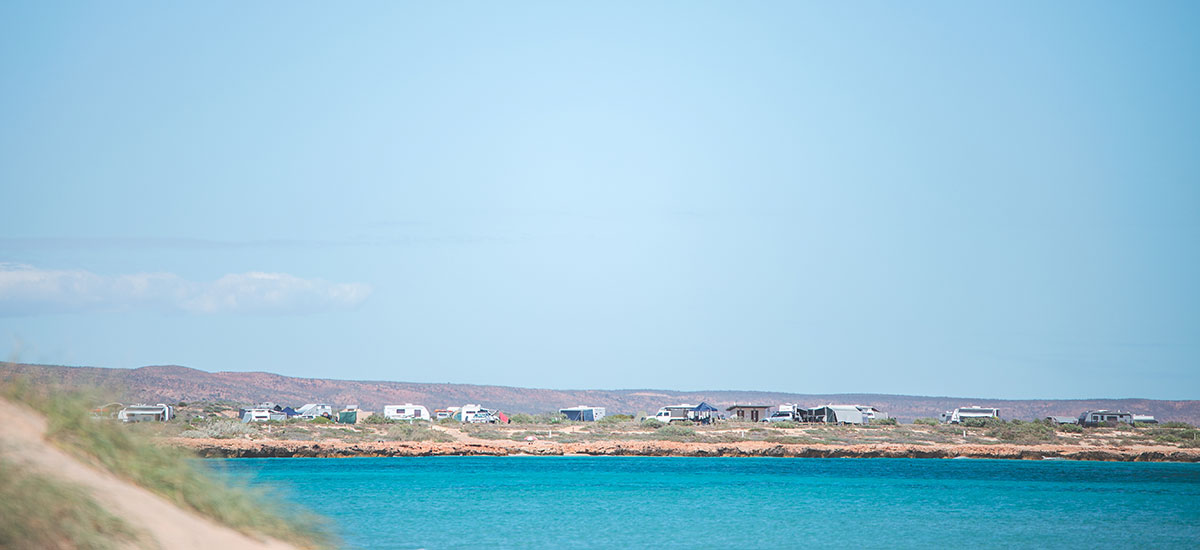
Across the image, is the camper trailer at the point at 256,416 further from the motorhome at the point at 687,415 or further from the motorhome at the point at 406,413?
the motorhome at the point at 687,415

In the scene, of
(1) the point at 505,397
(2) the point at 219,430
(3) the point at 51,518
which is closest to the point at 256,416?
(2) the point at 219,430

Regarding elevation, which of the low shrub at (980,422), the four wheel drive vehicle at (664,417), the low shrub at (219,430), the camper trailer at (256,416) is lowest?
the low shrub at (219,430)

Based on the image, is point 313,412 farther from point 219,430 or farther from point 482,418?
point 219,430

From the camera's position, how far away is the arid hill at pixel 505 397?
400ft

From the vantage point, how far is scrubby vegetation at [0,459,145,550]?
805cm

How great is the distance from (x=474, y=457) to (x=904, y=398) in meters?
113

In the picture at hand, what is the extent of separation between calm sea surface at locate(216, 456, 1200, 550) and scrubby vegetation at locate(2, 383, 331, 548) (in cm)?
172

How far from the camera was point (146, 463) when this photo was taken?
434 inches

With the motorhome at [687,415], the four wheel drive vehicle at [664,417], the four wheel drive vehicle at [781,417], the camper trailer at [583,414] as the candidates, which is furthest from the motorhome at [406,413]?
the four wheel drive vehicle at [781,417]

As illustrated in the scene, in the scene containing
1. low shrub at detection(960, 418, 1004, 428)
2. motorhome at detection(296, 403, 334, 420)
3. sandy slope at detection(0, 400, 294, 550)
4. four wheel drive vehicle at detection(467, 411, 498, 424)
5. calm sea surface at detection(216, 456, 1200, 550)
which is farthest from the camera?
four wheel drive vehicle at detection(467, 411, 498, 424)

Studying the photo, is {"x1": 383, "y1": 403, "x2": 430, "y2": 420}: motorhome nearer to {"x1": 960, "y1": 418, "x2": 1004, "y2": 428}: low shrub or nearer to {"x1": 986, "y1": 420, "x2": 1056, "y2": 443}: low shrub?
{"x1": 960, "y1": 418, "x2": 1004, "y2": 428}: low shrub

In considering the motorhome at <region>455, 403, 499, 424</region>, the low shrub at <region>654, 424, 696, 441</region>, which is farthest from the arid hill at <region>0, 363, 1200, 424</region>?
the low shrub at <region>654, 424, 696, 441</region>

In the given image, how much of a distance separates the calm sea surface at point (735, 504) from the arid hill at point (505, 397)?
65.8 metres

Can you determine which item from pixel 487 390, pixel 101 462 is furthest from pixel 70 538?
pixel 487 390
